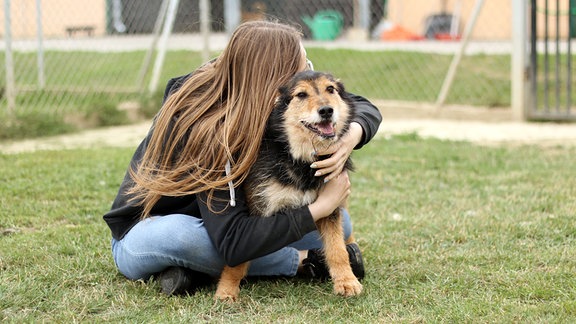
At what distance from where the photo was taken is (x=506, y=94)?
34.5ft

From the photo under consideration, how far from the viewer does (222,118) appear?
3457 millimetres

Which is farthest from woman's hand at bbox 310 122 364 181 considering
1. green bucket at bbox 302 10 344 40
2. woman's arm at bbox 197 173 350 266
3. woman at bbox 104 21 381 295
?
green bucket at bbox 302 10 344 40

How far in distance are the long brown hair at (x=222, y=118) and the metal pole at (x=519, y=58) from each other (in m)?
6.22

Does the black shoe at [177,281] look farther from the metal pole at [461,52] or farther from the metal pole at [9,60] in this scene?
the metal pole at [461,52]

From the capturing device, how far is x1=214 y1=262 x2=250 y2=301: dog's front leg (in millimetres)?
3430

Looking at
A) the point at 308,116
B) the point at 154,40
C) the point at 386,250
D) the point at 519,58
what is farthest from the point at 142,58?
the point at 308,116

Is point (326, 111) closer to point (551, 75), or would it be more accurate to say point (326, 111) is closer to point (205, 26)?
point (205, 26)

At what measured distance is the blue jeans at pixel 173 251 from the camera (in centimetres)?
345

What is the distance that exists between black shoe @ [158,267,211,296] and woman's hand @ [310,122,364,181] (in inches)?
29.5

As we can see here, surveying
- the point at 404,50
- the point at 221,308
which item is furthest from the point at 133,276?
the point at 404,50

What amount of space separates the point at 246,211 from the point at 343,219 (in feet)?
2.00

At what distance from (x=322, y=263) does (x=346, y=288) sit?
0.92ft

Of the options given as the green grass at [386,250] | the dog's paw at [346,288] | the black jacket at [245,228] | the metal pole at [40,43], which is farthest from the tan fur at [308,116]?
the metal pole at [40,43]

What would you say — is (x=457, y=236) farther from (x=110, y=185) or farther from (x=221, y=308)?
(x=110, y=185)
